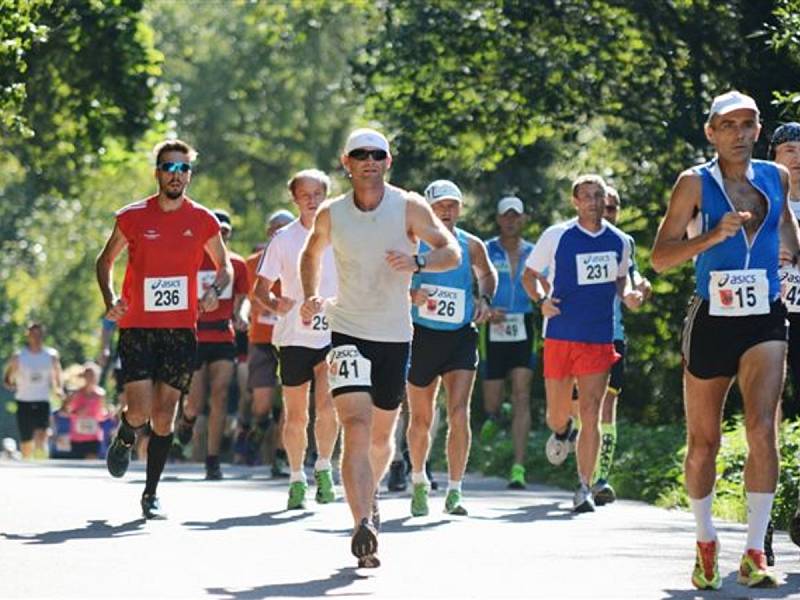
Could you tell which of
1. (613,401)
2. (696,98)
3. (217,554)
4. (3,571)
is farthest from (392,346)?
(696,98)

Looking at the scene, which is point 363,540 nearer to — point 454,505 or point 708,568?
point 708,568

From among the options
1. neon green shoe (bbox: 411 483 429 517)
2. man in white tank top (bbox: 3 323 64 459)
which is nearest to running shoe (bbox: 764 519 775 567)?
neon green shoe (bbox: 411 483 429 517)

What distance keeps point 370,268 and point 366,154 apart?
0.57m

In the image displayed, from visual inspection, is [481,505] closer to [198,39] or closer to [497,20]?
[497,20]

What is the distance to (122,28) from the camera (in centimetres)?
2855

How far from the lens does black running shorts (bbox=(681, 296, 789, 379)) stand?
11336 mm

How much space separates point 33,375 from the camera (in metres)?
31.6

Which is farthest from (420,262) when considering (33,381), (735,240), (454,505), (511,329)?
(33,381)

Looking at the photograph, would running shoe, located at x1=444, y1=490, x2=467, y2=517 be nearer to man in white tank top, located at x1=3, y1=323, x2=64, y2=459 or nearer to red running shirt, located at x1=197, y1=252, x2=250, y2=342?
red running shirt, located at x1=197, y1=252, x2=250, y2=342

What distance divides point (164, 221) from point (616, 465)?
7509 millimetres

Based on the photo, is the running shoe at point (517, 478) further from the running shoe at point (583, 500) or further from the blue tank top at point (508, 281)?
the running shoe at point (583, 500)

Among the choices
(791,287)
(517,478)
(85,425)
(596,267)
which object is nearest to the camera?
(791,287)

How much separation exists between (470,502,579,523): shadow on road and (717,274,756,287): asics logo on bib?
4.80 m

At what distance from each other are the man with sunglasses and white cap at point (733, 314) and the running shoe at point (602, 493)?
637 cm
